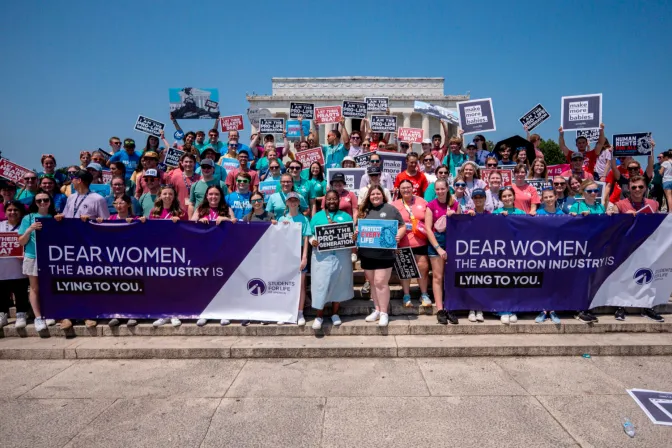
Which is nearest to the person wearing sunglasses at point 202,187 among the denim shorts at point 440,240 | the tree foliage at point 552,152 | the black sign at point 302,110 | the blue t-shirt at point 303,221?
the blue t-shirt at point 303,221

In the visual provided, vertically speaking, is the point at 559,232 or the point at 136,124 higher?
the point at 136,124

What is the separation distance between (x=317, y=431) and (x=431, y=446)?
1.00 metres

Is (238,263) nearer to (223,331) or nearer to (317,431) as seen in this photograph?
(223,331)

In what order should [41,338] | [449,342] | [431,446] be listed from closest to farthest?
[431,446] → [449,342] → [41,338]

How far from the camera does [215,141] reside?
10250 millimetres

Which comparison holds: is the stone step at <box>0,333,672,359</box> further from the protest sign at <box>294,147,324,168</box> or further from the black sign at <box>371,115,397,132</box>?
the black sign at <box>371,115,397,132</box>

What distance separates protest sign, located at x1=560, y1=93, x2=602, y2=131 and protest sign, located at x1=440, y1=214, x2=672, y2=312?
3079mm

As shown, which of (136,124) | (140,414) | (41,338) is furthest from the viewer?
(136,124)

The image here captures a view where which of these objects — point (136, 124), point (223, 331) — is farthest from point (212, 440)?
point (136, 124)

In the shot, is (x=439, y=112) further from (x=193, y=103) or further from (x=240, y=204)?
(x=193, y=103)

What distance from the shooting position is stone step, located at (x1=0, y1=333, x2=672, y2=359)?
16.3 ft

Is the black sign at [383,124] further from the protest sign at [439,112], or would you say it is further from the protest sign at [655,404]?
the protest sign at [655,404]

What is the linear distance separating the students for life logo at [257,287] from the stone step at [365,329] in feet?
1.52

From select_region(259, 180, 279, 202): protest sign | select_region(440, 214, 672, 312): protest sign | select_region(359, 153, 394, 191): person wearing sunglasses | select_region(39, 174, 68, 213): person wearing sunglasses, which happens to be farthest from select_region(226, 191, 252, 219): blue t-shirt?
select_region(440, 214, 672, 312): protest sign
